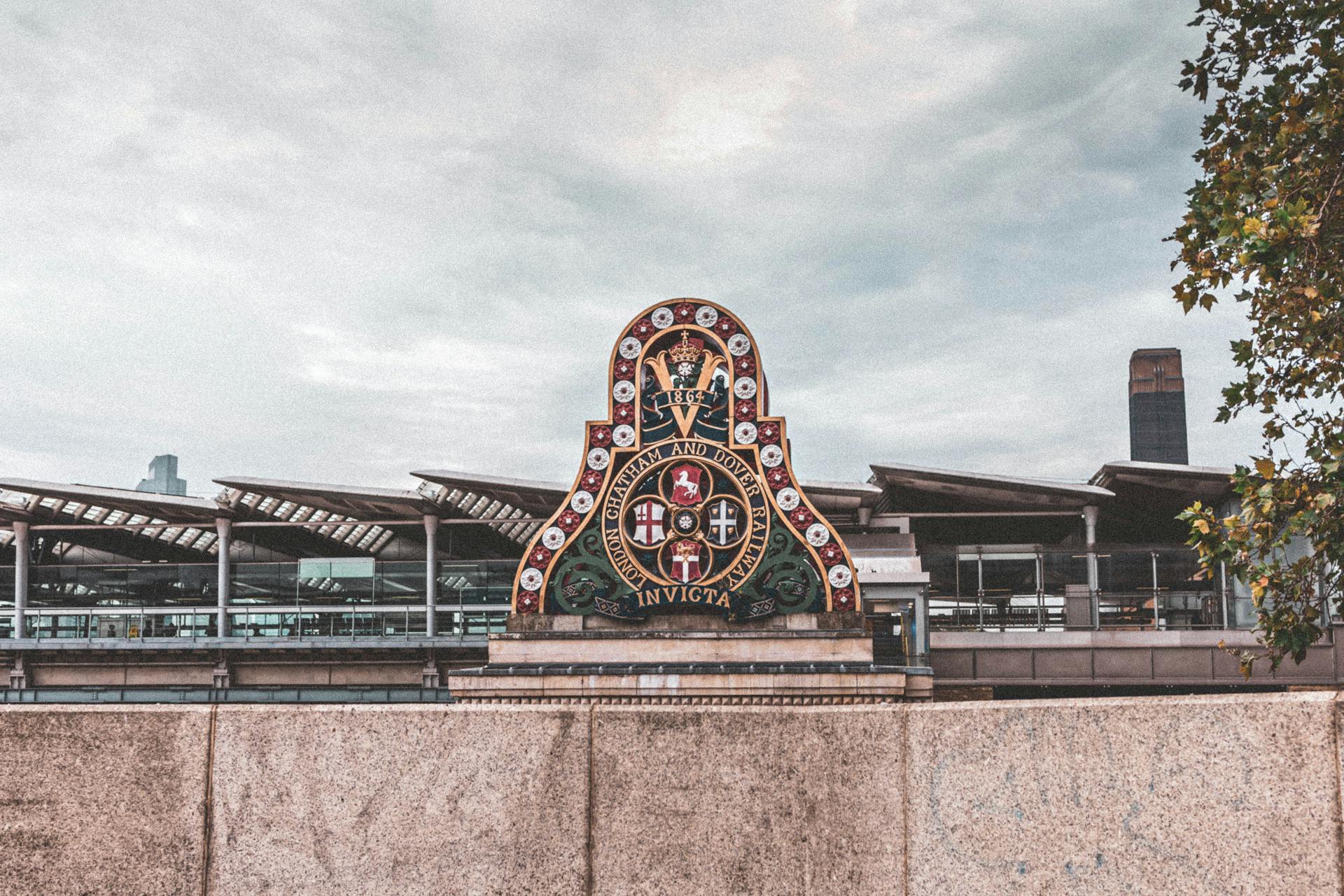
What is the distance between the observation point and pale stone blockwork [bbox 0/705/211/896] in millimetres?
5676

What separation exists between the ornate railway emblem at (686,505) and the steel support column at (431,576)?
1607 centimetres

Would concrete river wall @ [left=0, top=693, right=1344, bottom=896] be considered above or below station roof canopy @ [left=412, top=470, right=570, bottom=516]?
below

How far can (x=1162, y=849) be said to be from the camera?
4559mm

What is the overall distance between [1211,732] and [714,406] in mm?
17260

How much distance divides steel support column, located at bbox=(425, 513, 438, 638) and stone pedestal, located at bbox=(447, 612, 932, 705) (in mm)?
16059

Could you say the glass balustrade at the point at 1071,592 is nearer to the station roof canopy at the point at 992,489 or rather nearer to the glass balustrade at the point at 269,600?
the station roof canopy at the point at 992,489

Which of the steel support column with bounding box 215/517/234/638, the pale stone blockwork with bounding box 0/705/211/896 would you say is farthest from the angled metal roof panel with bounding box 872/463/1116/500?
the pale stone blockwork with bounding box 0/705/211/896

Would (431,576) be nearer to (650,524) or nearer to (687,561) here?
(650,524)

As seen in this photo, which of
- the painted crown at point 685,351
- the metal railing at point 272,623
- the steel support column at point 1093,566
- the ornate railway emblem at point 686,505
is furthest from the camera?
the metal railing at point 272,623

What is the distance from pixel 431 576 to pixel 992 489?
18.4 m

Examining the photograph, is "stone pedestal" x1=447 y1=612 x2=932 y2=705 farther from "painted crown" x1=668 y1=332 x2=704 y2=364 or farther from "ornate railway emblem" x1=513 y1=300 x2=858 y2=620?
"painted crown" x1=668 y1=332 x2=704 y2=364

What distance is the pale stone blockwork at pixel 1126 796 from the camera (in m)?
4.29

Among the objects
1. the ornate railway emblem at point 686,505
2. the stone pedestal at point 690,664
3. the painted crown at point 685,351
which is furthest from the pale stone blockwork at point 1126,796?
the painted crown at point 685,351

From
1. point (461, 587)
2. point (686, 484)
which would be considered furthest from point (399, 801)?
point (461, 587)
